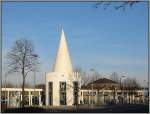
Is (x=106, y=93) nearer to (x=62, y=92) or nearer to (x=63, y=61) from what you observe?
(x=62, y=92)

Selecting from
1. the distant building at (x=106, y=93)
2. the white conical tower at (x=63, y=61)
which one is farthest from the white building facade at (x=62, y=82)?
the distant building at (x=106, y=93)

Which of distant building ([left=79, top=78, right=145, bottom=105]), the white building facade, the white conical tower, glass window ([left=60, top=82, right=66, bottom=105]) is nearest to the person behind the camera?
the white conical tower

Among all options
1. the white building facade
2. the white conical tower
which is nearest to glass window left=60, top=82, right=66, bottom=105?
the white building facade

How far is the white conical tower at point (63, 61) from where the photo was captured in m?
46.2

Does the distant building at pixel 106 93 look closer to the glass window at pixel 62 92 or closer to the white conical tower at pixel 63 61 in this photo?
the glass window at pixel 62 92

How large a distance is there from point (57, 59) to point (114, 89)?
29.6 ft

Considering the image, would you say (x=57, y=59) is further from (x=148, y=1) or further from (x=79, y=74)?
(x=148, y=1)

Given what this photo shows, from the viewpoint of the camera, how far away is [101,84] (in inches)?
2084

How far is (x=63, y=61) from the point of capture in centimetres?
4722

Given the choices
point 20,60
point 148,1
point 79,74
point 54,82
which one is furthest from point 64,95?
point 148,1

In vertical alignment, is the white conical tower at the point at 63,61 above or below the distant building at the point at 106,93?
above

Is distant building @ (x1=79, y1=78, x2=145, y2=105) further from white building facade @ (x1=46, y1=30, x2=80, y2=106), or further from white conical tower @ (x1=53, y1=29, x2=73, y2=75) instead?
white conical tower @ (x1=53, y1=29, x2=73, y2=75)

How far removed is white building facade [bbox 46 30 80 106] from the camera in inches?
1826

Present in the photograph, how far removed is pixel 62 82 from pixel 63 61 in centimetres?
266
